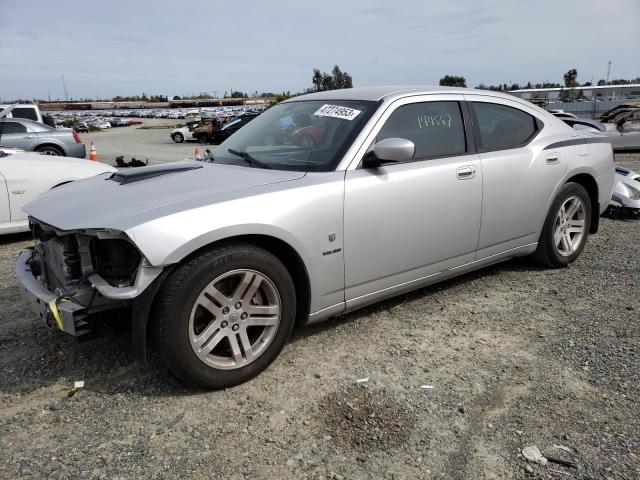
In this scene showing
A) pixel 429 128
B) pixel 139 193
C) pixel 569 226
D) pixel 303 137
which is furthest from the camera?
pixel 569 226

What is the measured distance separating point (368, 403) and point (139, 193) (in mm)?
1729

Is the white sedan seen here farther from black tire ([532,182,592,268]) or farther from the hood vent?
black tire ([532,182,592,268])

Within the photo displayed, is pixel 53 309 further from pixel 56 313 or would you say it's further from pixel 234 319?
pixel 234 319

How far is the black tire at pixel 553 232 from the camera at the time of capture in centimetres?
449

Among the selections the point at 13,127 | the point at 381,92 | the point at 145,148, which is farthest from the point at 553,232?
the point at 145,148

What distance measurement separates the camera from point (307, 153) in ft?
11.2

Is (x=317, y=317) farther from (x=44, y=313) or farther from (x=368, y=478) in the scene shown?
(x=44, y=313)

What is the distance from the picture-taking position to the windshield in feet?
10.9

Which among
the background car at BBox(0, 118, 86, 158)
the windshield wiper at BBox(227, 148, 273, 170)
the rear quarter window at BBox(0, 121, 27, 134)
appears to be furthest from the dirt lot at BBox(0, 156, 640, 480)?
the rear quarter window at BBox(0, 121, 27, 134)

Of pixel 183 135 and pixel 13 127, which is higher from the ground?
pixel 13 127

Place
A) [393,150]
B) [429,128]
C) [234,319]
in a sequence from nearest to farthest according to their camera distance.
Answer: [234,319] < [393,150] < [429,128]

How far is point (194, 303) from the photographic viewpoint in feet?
8.74

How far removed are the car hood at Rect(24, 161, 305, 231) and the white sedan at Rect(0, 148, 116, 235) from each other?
2.60m

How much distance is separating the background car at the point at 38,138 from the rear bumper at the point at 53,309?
1065cm
